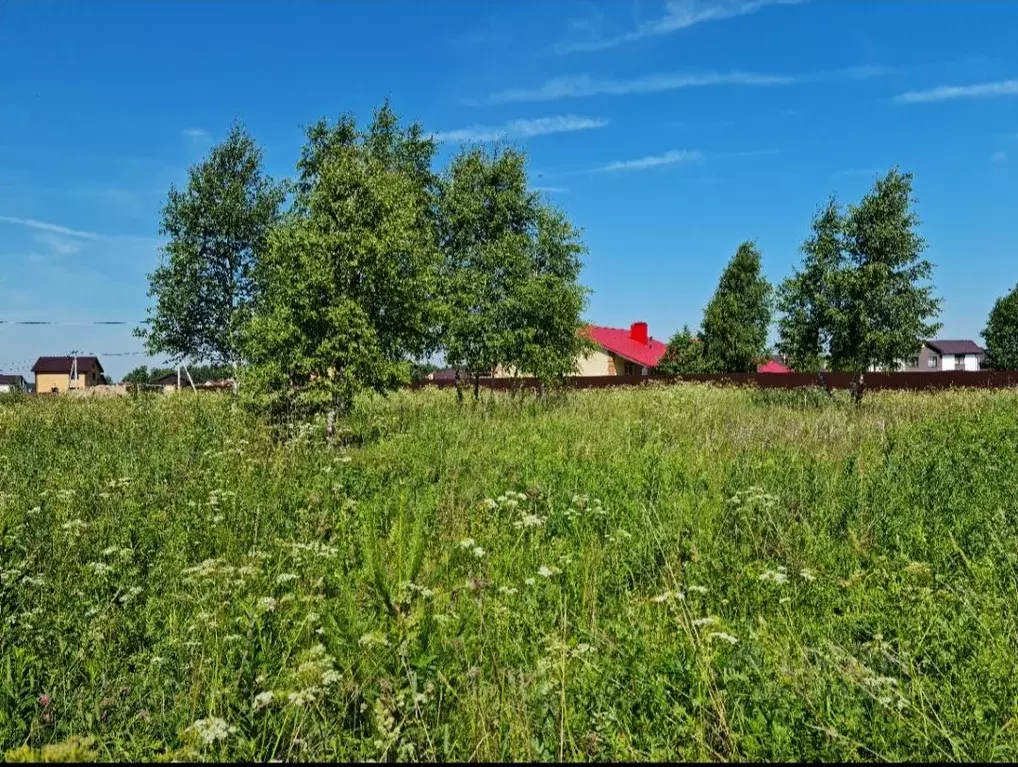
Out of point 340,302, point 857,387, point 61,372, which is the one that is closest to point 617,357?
point 857,387

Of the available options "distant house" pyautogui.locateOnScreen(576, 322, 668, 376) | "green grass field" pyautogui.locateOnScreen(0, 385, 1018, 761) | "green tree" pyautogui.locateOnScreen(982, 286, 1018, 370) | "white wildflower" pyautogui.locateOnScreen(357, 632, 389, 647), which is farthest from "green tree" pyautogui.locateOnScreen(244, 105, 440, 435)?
"green tree" pyautogui.locateOnScreen(982, 286, 1018, 370)

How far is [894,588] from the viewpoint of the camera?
14.3ft

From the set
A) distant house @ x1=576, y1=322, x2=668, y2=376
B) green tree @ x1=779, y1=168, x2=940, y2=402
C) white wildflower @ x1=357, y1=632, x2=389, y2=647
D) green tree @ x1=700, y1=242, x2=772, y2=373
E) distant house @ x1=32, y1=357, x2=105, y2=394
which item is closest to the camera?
white wildflower @ x1=357, y1=632, x2=389, y2=647

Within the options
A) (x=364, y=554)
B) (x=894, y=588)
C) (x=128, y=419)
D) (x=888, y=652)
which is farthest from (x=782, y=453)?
(x=128, y=419)

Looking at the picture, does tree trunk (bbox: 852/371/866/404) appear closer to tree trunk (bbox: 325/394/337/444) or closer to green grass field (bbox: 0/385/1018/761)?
green grass field (bbox: 0/385/1018/761)

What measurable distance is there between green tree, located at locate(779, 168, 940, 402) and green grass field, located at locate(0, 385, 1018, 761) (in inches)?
502

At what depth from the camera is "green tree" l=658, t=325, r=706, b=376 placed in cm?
4859

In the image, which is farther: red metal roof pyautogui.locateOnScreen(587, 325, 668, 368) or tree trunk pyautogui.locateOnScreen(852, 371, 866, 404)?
red metal roof pyautogui.locateOnScreen(587, 325, 668, 368)

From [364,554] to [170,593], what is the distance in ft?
4.42

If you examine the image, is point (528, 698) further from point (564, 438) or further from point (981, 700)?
point (564, 438)

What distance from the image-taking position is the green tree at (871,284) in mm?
20156

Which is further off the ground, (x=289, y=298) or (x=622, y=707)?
(x=289, y=298)

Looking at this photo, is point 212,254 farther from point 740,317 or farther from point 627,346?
point 627,346

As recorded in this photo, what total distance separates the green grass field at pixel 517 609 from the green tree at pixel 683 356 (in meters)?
40.4
